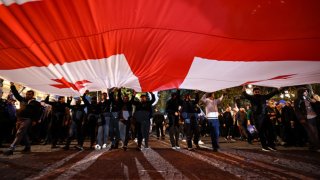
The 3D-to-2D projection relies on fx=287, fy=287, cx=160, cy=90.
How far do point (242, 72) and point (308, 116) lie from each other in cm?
372

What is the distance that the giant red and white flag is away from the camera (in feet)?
11.6

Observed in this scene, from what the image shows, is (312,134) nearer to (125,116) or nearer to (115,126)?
(125,116)

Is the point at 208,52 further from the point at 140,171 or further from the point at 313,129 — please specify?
the point at 313,129

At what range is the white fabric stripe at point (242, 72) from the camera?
4.89 meters

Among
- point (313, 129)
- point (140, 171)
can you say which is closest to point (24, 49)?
point (140, 171)

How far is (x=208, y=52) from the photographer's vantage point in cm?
447

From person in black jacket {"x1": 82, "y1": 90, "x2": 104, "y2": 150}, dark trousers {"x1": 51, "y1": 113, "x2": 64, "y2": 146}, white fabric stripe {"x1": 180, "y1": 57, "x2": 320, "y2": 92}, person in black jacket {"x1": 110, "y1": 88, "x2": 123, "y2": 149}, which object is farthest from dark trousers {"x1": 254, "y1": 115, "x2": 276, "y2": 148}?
dark trousers {"x1": 51, "y1": 113, "x2": 64, "y2": 146}

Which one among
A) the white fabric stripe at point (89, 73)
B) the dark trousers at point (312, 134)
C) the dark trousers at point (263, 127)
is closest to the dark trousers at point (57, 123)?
the white fabric stripe at point (89, 73)

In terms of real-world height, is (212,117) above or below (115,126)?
above

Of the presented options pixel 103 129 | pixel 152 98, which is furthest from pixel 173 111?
pixel 103 129

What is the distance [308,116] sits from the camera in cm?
775

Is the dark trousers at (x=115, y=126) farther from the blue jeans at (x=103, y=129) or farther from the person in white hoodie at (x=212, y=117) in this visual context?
the person in white hoodie at (x=212, y=117)

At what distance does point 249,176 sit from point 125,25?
271cm

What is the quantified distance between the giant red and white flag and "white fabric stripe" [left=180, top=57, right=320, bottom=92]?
0.06 ft
